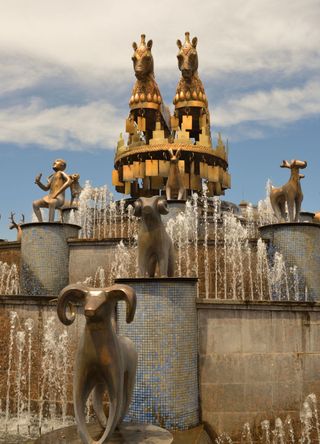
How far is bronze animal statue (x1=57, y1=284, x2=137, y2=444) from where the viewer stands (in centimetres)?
521

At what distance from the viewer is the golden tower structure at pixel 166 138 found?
68.4 feet

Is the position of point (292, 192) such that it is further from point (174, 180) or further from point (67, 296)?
point (67, 296)

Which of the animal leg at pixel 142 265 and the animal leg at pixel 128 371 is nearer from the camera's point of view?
the animal leg at pixel 128 371

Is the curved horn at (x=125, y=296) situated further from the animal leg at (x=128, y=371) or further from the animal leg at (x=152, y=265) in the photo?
the animal leg at (x=152, y=265)

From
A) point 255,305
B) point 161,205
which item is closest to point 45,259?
point 161,205

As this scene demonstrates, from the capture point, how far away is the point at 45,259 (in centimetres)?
1307

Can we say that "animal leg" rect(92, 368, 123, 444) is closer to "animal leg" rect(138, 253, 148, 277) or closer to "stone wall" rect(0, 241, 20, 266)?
"animal leg" rect(138, 253, 148, 277)

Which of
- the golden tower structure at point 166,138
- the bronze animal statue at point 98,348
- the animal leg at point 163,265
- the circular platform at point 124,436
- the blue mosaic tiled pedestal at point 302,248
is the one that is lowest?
the circular platform at point 124,436

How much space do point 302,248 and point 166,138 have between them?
11.2 meters

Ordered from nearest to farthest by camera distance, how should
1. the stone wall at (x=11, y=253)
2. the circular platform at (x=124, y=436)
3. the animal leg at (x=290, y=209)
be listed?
the circular platform at (x=124, y=436) → the animal leg at (x=290, y=209) → the stone wall at (x=11, y=253)

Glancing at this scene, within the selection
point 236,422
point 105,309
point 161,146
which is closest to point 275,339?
point 236,422

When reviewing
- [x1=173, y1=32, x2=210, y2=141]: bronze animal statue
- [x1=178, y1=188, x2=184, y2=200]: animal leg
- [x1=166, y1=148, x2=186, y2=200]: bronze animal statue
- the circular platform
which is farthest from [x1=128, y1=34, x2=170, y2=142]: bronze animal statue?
the circular platform

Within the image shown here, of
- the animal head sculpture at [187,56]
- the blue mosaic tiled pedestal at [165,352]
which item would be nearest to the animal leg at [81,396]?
the blue mosaic tiled pedestal at [165,352]

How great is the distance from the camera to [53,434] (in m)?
6.07
